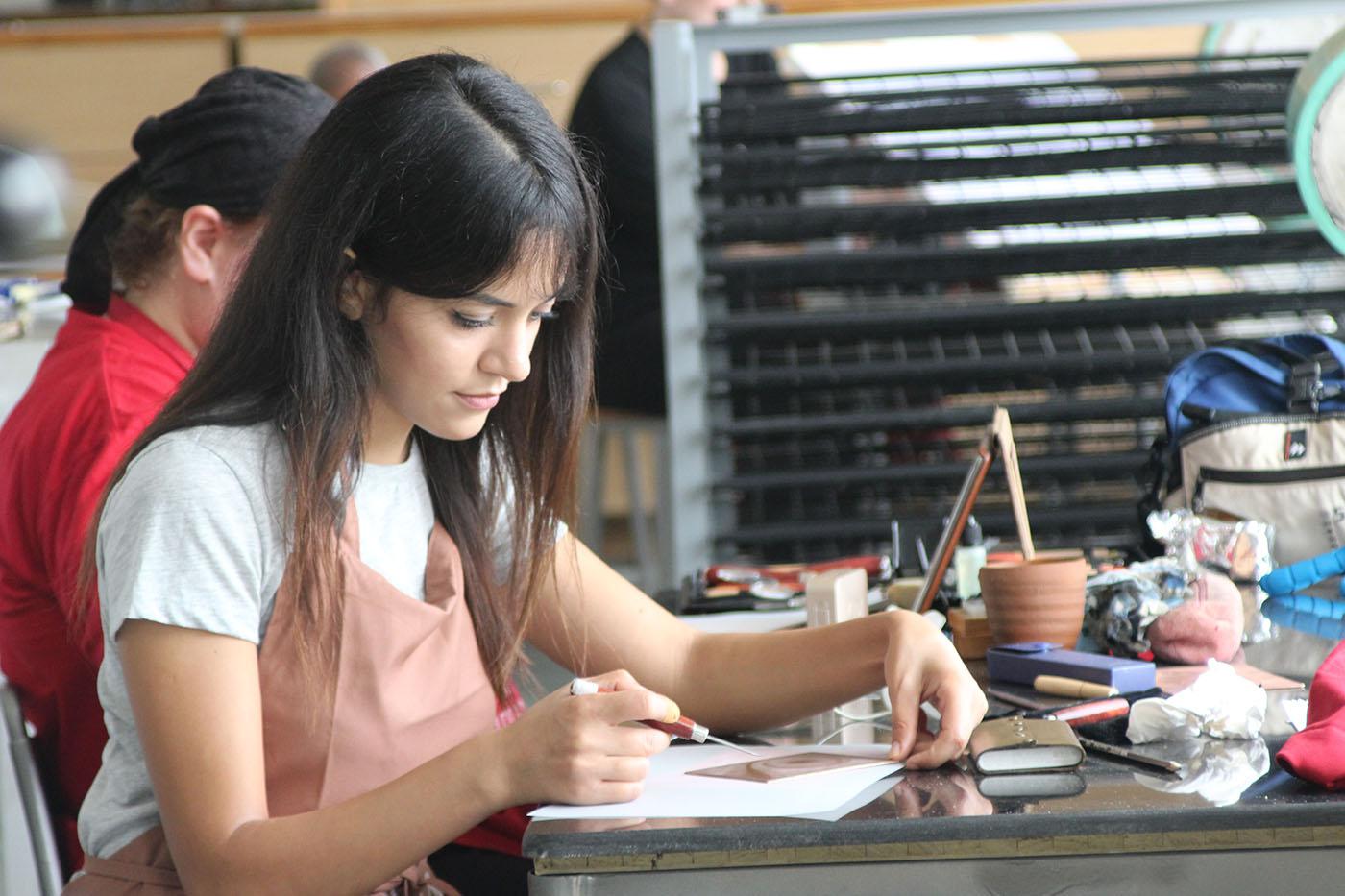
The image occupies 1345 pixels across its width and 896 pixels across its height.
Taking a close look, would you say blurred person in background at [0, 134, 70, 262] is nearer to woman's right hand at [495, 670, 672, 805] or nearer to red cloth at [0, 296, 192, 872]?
red cloth at [0, 296, 192, 872]

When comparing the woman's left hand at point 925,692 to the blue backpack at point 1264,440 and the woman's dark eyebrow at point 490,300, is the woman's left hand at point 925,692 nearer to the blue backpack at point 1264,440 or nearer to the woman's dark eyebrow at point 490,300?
the woman's dark eyebrow at point 490,300

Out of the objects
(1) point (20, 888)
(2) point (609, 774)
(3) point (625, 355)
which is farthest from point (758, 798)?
(3) point (625, 355)

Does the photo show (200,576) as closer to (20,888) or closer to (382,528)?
(382,528)

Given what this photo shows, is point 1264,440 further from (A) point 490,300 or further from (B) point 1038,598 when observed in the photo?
(A) point 490,300

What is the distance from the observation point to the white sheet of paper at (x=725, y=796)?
88 centimetres

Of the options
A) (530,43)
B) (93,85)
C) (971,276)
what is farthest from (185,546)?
(93,85)

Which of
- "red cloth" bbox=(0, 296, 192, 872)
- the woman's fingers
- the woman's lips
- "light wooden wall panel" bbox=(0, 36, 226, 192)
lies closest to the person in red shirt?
"red cloth" bbox=(0, 296, 192, 872)

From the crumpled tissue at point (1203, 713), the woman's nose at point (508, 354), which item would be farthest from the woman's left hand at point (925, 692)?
the woman's nose at point (508, 354)

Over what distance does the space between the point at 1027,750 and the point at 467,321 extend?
51 centimetres

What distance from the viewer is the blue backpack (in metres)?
1.61

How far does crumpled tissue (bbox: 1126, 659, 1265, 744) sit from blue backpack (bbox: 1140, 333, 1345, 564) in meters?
0.65

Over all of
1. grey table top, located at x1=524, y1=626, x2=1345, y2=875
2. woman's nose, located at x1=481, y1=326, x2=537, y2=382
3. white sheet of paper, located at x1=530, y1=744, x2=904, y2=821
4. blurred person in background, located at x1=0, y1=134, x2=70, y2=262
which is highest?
blurred person in background, located at x1=0, y1=134, x2=70, y2=262

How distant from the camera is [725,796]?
92 cm

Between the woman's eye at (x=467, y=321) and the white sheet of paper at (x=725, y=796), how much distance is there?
0.35 meters
